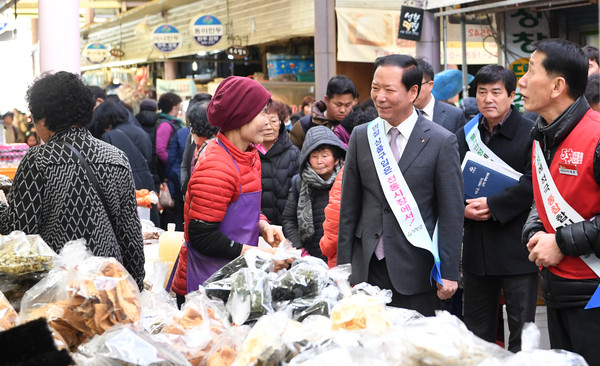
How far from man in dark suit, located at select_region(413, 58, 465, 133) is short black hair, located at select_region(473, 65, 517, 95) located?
0.48 m

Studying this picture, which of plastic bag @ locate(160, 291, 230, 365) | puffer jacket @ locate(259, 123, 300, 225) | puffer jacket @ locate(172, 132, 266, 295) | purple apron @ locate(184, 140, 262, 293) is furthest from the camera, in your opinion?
puffer jacket @ locate(259, 123, 300, 225)

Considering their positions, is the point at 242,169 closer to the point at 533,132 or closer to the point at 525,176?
the point at 533,132

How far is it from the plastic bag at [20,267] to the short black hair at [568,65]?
7.69 ft

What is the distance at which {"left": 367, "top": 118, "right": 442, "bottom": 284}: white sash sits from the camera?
378cm

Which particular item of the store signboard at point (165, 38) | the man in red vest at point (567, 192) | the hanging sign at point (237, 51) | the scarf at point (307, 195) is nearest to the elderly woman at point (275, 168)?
the scarf at point (307, 195)

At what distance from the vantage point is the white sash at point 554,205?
3293 millimetres

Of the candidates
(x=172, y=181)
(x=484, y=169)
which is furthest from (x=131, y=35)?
(x=484, y=169)

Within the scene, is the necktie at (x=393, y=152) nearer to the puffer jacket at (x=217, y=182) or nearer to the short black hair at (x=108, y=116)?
A: the puffer jacket at (x=217, y=182)

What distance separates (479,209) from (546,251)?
4.55 ft

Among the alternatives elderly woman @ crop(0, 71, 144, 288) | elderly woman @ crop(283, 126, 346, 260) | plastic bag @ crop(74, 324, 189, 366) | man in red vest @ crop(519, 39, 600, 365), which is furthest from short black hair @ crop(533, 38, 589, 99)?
plastic bag @ crop(74, 324, 189, 366)

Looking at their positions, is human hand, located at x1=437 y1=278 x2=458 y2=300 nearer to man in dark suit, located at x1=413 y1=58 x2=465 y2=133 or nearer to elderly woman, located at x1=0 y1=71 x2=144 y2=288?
elderly woman, located at x1=0 y1=71 x2=144 y2=288

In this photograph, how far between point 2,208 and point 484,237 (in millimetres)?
2949

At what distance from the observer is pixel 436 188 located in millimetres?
3861

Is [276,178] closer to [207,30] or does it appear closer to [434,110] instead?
[434,110]
